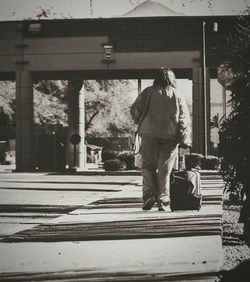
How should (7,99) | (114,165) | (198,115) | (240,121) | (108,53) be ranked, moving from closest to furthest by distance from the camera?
(240,121) < (108,53) < (198,115) < (114,165) < (7,99)

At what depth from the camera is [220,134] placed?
7184 millimetres

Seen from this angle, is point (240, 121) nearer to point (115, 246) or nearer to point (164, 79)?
point (115, 246)

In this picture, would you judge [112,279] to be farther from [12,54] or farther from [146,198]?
[12,54]

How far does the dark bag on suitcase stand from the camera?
29.5ft

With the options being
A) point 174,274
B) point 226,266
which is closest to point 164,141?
point 226,266

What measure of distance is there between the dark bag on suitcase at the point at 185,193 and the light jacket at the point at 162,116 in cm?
42

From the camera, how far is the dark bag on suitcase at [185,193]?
898 centimetres

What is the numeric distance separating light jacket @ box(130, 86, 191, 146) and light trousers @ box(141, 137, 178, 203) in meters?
0.10

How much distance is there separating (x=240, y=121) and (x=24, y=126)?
84.2 feet

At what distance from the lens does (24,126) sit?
105 ft

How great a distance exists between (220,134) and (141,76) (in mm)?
26339

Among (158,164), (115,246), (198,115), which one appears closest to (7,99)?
(198,115)

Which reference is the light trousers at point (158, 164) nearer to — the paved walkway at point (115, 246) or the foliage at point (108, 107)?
the paved walkway at point (115, 246)

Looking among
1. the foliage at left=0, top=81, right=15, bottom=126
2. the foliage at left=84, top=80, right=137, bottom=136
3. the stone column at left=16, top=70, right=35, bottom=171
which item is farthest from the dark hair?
the foliage at left=84, top=80, right=137, bottom=136
